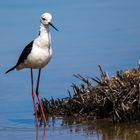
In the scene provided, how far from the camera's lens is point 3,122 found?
441 inches

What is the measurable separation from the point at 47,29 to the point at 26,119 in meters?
1.59

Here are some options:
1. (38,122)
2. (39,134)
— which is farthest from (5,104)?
(39,134)

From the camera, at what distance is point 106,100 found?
34.2 ft

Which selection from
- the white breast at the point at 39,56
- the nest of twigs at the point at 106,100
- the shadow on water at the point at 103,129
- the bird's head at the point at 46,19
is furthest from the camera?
the white breast at the point at 39,56

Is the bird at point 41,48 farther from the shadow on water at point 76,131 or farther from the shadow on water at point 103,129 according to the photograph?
the shadow on water at point 103,129

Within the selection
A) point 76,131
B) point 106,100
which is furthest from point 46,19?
point 76,131

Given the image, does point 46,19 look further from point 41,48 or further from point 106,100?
point 106,100

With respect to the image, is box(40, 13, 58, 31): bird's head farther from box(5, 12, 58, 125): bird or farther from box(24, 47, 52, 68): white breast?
box(24, 47, 52, 68): white breast

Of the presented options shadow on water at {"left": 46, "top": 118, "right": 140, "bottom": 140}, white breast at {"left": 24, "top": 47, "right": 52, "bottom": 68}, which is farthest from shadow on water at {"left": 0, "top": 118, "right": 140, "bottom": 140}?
white breast at {"left": 24, "top": 47, "right": 52, "bottom": 68}

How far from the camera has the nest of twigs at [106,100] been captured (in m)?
10.0

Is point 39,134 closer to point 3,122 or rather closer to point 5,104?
point 3,122

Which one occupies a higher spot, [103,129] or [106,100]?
[106,100]

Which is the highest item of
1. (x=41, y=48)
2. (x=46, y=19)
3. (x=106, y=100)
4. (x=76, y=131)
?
(x=46, y=19)

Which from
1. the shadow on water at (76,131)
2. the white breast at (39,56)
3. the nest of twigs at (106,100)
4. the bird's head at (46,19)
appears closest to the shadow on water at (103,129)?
the shadow on water at (76,131)
